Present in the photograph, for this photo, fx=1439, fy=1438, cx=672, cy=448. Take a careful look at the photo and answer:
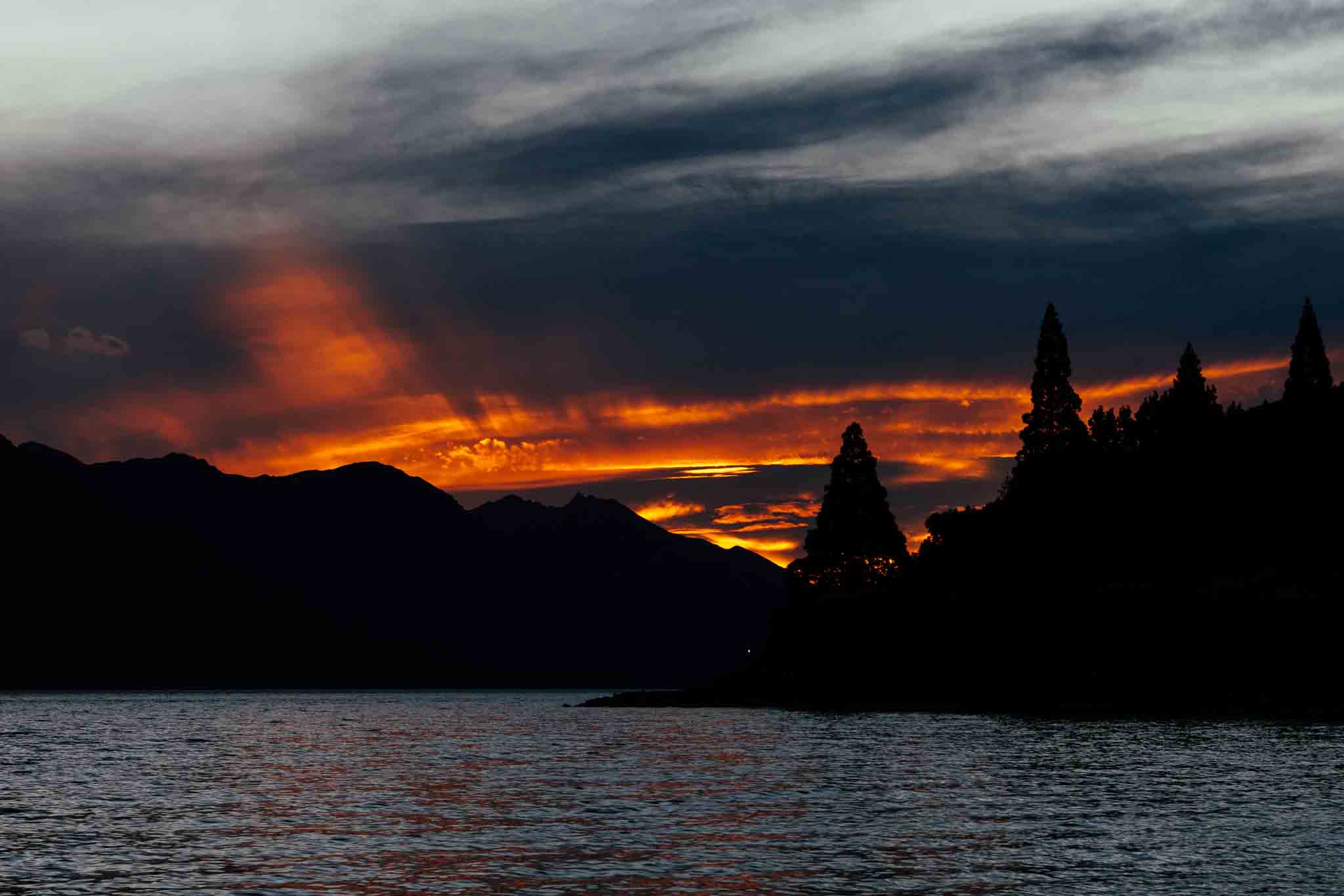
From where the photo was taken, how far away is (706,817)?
61.2m

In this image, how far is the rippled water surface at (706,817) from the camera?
144 feet

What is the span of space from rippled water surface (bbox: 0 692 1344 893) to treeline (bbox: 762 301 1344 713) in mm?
37625

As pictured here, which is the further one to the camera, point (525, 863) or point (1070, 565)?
point (1070, 565)

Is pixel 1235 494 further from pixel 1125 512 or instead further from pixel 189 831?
pixel 189 831

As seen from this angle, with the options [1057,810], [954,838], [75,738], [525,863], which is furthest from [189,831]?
A: [75,738]

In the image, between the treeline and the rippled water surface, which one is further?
the treeline

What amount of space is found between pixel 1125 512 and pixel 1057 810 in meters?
142

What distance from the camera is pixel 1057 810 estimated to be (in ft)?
205

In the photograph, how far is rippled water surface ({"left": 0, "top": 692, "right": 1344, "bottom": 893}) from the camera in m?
43.9

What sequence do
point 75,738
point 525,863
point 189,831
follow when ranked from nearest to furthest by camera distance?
point 525,863 < point 189,831 < point 75,738

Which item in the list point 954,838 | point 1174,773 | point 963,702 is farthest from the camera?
point 963,702

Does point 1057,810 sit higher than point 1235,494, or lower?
lower

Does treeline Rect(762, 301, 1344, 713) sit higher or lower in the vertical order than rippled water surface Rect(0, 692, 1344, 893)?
higher

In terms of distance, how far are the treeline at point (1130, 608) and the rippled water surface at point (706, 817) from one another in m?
37.6
